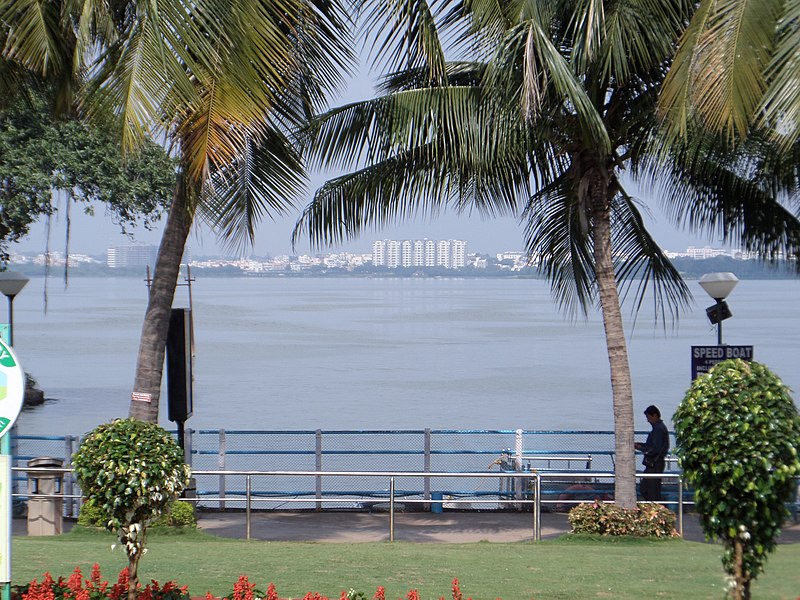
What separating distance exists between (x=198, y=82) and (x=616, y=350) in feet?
19.9

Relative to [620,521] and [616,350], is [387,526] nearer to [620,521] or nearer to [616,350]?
[620,521]

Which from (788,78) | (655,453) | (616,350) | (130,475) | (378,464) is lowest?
(378,464)

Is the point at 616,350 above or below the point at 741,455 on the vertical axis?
above

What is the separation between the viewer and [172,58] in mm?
9781

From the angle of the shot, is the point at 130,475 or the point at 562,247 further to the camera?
the point at 562,247

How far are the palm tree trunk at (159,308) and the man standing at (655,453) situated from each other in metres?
6.89

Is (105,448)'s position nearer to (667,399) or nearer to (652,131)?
(652,131)

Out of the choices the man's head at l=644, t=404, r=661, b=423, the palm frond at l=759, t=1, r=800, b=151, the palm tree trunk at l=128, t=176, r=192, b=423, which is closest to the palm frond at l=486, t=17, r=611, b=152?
the palm frond at l=759, t=1, r=800, b=151

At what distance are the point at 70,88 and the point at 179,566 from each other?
6220 millimetres

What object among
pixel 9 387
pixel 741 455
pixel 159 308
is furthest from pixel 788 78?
pixel 159 308

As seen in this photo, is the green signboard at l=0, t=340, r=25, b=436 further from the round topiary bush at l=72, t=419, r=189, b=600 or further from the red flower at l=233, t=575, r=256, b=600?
the red flower at l=233, t=575, r=256, b=600

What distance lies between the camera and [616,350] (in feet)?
43.2

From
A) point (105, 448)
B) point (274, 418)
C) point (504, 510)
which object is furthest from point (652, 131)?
point (274, 418)

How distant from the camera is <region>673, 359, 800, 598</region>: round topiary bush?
610 cm
